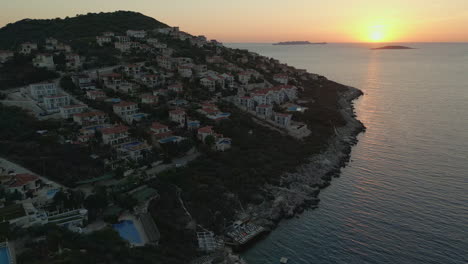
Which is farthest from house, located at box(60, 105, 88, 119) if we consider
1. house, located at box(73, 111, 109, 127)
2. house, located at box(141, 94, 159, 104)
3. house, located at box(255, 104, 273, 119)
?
house, located at box(255, 104, 273, 119)

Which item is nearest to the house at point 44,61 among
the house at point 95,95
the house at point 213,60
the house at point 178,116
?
the house at point 95,95

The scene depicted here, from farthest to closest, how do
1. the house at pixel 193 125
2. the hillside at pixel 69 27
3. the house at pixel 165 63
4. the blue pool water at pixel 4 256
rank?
the hillside at pixel 69 27 < the house at pixel 165 63 < the house at pixel 193 125 < the blue pool water at pixel 4 256

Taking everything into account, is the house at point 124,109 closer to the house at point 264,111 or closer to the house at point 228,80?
the house at point 264,111

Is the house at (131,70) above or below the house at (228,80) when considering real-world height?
above

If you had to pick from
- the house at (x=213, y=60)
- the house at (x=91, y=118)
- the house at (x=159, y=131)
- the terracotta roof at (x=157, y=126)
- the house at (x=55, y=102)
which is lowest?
the house at (x=159, y=131)

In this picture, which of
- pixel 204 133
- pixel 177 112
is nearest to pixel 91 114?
pixel 177 112

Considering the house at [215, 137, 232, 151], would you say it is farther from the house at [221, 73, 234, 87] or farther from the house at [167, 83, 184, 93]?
the house at [221, 73, 234, 87]

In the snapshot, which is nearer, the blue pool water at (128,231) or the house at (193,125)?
the blue pool water at (128,231)

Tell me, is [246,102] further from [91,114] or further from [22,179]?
[22,179]
